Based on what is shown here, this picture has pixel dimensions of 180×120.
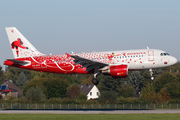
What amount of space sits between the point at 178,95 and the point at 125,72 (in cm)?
5620

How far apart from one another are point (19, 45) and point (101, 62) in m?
16.2

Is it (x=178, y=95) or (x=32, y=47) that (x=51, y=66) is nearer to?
(x=32, y=47)

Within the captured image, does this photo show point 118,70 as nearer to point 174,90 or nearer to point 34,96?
point 34,96

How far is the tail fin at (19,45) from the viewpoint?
5684cm

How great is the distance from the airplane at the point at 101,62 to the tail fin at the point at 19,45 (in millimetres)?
837

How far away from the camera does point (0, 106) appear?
273 ft

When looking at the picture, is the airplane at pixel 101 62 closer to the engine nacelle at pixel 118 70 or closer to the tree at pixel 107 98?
the engine nacelle at pixel 118 70

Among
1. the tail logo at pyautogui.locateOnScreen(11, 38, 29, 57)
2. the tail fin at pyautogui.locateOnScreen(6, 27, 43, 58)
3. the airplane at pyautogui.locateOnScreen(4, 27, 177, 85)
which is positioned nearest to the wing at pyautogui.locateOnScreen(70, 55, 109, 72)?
the airplane at pyautogui.locateOnScreen(4, 27, 177, 85)

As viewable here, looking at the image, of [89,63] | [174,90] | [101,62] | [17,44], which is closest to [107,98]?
[174,90]

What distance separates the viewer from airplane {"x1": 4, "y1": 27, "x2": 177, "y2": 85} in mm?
51250

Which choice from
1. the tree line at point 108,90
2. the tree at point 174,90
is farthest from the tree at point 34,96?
the tree at point 174,90

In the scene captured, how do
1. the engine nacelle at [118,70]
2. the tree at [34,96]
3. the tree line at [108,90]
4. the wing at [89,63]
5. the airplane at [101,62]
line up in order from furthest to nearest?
1. the tree at [34,96]
2. the tree line at [108,90]
3. the airplane at [101,62]
4. the engine nacelle at [118,70]
5. the wing at [89,63]

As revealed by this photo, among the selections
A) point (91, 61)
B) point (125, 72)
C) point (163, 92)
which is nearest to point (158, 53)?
point (125, 72)

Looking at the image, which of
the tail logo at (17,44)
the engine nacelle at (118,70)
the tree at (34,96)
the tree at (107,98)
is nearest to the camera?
the engine nacelle at (118,70)
